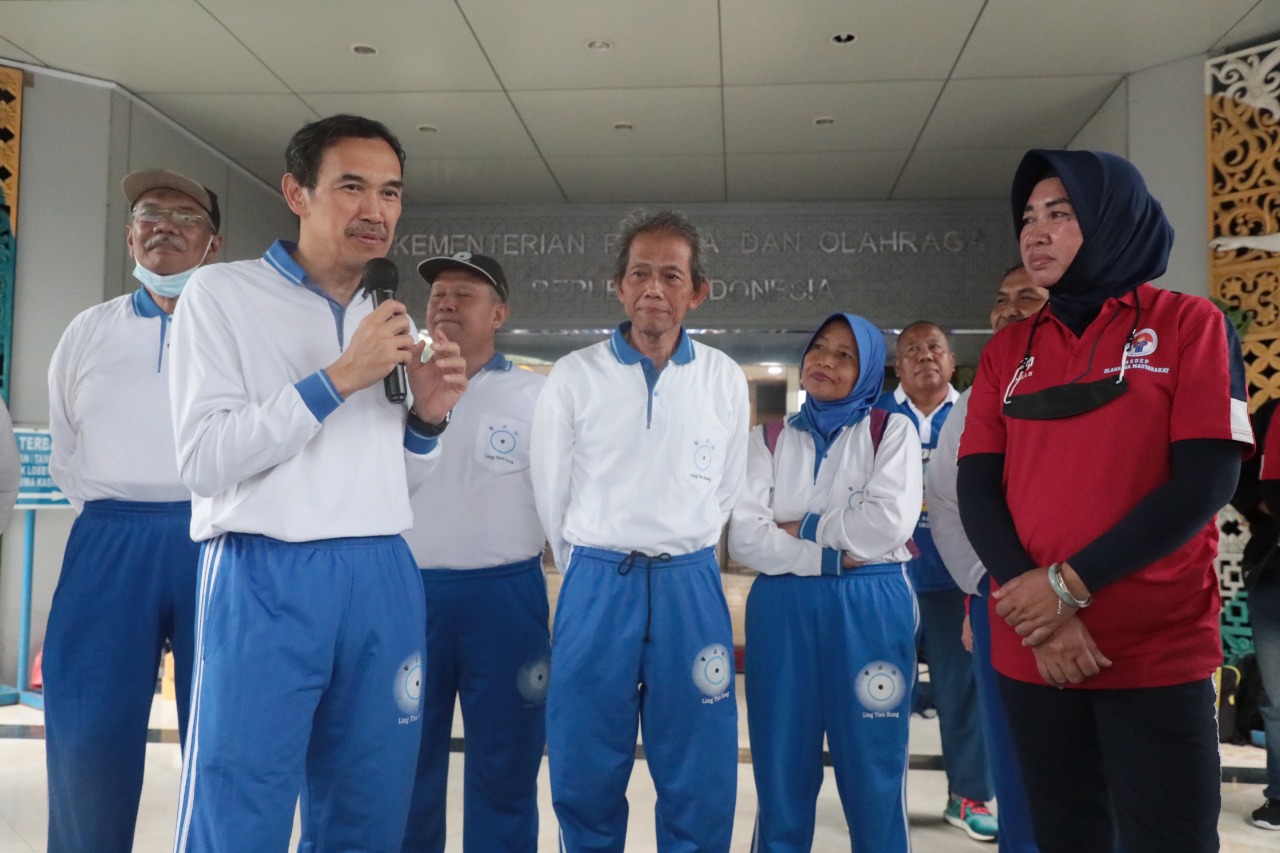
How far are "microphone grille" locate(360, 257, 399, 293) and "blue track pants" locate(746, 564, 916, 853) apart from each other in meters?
1.30

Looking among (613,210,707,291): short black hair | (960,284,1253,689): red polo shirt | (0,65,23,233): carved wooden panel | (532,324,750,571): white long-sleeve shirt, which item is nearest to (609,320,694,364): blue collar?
(532,324,750,571): white long-sleeve shirt

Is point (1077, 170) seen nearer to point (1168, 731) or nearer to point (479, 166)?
point (1168, 731)

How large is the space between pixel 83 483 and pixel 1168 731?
7.68ft

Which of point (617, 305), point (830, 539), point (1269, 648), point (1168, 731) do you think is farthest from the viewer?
point (617, 305)

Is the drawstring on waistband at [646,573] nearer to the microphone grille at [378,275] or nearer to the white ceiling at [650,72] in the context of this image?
the microphone grille at [378,275]

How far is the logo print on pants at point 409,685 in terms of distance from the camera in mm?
1775

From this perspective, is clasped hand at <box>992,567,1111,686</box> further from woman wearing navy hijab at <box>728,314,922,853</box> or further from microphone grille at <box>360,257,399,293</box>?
microphone grille at <box>360,257,399,293</box>

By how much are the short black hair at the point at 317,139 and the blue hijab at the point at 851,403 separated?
1.34 metres

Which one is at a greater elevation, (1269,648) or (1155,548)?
(1155,548)

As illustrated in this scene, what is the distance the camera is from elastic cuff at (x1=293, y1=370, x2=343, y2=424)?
1637 millimetres

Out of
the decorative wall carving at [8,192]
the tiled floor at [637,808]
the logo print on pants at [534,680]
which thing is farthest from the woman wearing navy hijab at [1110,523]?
the decorative wall carving at [8,192]

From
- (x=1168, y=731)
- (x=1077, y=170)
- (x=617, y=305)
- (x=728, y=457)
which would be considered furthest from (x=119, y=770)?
(x=617, y=305)

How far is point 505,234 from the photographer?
24.8ft

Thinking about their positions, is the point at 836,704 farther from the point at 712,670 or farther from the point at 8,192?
the point at 8,192
